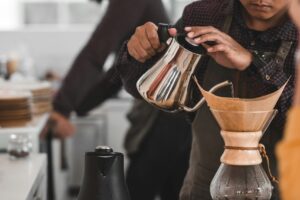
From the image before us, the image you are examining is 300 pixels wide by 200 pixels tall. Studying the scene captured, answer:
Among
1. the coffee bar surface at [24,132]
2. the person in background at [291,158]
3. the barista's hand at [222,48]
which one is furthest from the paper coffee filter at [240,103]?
the coffee bar surface at [24,132]

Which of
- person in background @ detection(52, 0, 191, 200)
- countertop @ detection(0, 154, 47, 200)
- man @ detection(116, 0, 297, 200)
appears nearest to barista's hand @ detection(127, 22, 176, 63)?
man @ detection(116, 0, 297, 200)

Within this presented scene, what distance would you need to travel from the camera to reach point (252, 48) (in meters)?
1.86

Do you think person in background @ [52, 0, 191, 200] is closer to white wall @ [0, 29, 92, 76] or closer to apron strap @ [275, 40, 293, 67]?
apron strap @ [275, 40, 293, 67]

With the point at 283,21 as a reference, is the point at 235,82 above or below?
below

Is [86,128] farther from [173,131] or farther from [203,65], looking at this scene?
[203,65]

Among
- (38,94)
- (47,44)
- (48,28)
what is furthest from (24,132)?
(48,28)

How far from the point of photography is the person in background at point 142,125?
2.88m

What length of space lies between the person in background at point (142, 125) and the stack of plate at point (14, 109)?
1.24ft

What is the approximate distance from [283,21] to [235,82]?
215 mm

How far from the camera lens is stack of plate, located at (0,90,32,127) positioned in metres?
2.63

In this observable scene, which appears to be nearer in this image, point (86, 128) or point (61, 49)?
point (86, 128)

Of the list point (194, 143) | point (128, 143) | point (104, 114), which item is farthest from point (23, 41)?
point (194, 143)

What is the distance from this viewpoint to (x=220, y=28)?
1.93m

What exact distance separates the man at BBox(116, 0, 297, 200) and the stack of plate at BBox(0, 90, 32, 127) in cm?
78
